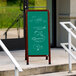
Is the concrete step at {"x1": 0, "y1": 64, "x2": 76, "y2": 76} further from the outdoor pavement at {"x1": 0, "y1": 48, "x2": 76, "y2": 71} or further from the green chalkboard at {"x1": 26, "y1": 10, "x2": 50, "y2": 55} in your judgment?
the green chalkboard at {"x1": 26, "y1": 10, "x2": 50, "y2": 55}

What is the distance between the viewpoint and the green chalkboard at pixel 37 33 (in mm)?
7359

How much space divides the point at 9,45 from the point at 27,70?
2720 millimetres

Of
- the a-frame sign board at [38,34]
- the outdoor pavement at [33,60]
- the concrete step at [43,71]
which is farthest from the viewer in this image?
the a-frame sign board at [38,34]

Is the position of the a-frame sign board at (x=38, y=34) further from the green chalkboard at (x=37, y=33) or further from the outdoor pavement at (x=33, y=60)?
the outdoor pavement at (x=33, y=60)

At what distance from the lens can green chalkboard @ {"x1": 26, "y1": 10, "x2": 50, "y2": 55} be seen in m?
7.36

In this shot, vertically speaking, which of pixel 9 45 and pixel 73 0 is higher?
pixel 73 0

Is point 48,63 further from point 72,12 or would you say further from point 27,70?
point 72,12

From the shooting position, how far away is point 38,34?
7387mm

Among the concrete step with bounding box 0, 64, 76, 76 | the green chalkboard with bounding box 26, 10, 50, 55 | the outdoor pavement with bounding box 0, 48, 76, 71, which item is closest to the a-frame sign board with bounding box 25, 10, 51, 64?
the green chalkboard with bounding box 26, 10, 50, 55

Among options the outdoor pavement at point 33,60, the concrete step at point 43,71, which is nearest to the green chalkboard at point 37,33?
the outdoor pavement at point 33,60

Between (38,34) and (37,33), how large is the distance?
0.03m

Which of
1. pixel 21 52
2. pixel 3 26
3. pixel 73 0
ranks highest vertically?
pixel 73 0

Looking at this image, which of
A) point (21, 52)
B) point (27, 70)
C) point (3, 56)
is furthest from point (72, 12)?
point (27, 70)

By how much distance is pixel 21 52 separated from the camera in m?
9.12
